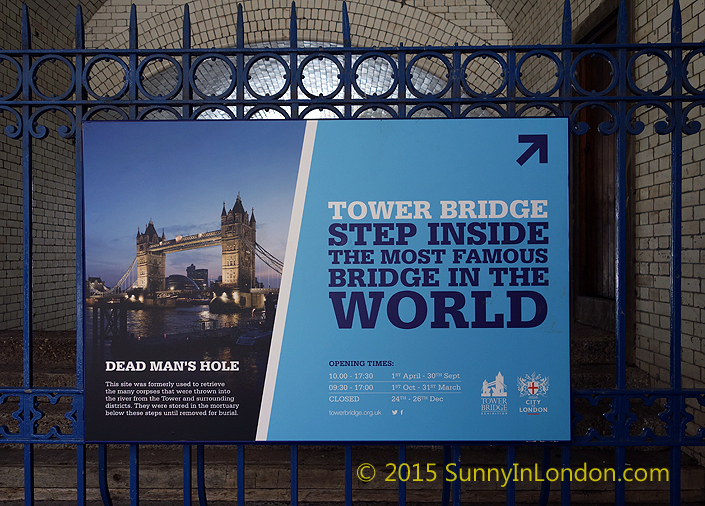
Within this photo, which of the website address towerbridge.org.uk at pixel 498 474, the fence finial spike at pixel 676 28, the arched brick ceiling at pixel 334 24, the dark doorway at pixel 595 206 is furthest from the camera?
the arched brick ceiling at pixel 334 24

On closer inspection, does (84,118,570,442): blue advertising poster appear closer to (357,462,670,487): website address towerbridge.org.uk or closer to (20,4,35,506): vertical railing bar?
(20,4,35,506): vertical railing bar

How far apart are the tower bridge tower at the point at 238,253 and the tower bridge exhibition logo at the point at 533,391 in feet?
4.11

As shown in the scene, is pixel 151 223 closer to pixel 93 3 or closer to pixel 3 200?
pixel 3 200

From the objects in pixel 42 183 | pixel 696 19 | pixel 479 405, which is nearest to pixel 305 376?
pixel 479 405

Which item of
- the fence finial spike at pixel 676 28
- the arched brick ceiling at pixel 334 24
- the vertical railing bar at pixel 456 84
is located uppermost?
the arched brick ceiling at pixel 334 24

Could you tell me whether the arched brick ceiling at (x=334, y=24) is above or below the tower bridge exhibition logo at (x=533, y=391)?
above

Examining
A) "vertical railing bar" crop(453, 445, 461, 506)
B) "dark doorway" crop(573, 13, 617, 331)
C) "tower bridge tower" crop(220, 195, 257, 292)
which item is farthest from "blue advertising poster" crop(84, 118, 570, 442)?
"dark doorway" crop(573, 13, 617, 331)

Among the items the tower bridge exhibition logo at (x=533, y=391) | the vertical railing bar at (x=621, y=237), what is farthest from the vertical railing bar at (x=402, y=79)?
the tower bridge exhibition logo at (x=533, y=391)

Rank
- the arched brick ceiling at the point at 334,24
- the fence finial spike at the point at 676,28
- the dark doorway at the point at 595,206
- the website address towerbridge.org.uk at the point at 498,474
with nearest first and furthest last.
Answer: the fence finial spike at the point at 676,28 < the website address towerbridge.org.uk at the point at 498,474 < the dark doorway at the point at 595,206 < the arched brick ceiling at the point at 334,24

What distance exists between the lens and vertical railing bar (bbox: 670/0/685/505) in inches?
81.6

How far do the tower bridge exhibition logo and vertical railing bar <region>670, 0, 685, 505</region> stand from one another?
1.87ft

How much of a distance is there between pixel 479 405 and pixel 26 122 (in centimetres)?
231

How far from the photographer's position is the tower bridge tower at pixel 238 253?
208cm

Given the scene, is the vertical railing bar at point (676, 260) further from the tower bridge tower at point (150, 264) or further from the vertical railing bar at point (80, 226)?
the vertical railing bar at point (80, 226)
